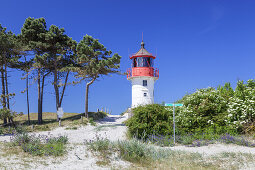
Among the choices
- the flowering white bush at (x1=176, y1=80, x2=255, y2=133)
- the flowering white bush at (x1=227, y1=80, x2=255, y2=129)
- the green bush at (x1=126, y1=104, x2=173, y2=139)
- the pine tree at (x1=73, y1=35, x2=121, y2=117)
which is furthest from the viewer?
the pine tree at (x1=73, y1=35, x2=121, y2=117)

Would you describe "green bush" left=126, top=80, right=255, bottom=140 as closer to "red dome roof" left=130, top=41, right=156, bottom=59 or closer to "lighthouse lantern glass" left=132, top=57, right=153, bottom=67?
"lighthouse lantern glass" left=132, top=57, right=153, bottom=67

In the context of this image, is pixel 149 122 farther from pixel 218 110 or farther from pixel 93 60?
pixel 93 60

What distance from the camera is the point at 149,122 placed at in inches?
520

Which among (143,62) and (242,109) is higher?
(143,62)

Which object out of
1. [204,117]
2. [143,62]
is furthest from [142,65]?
[204,117]

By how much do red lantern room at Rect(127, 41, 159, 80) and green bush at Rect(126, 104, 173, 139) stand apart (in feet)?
39.6

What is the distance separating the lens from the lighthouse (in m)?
25.5

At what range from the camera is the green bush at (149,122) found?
→ 1302cm

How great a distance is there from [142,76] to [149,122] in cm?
1249

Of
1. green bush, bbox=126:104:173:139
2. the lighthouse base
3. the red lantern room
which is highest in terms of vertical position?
the red lantern room

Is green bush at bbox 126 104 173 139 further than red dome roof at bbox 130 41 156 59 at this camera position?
No

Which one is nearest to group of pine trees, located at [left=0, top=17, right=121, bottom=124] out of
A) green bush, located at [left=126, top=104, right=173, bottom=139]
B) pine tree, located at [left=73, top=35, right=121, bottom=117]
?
pine tree, located at [left=73, top=35, right=121, bottom=117]

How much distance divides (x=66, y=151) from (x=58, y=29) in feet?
67.2

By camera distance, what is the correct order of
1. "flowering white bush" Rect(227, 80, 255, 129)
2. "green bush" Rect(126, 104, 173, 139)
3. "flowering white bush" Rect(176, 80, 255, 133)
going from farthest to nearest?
"green bush" Rect(126, 104, 173, 139)
"flowering white bush" Rect(176, 80, 255, 133)
"flowering white bush" Rect(227, 80, 255, 129)
